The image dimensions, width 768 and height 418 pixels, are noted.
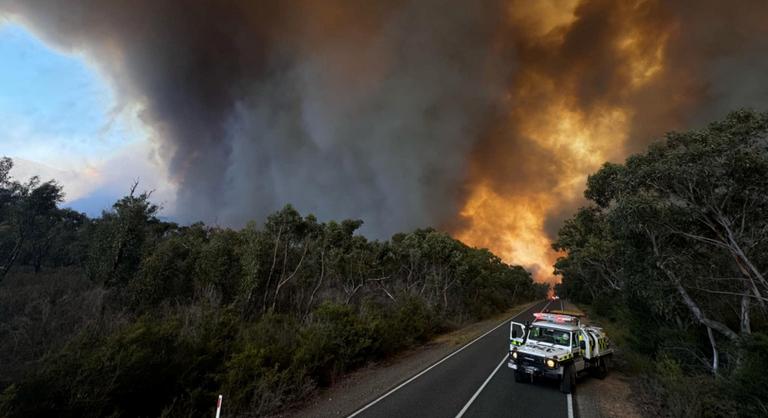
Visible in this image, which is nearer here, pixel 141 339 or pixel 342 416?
pixel 141 339

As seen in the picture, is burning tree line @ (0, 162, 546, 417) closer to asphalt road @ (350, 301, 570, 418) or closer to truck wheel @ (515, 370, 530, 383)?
asphalt road @ (350, 301, 570, 418)

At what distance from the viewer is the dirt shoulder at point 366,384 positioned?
9.74m

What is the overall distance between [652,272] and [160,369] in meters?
17.4

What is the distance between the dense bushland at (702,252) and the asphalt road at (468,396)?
3300 mm

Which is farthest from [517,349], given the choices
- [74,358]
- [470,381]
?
[74,358]

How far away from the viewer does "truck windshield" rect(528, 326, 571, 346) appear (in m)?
12.2

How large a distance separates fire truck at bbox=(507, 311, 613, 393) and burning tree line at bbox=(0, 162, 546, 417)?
22.8 ft

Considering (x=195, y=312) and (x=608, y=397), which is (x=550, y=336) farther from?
(x=195, y=312)

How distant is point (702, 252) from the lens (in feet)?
44.2

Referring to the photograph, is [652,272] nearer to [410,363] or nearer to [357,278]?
[410,363]

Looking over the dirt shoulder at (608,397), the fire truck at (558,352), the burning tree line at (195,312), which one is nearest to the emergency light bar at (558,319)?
the fire truck at (558,352)

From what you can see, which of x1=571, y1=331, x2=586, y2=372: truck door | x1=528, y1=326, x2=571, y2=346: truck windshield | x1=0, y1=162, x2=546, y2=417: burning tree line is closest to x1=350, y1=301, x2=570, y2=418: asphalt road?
x1=571, y1=331, x2=586, y2=372: truck door

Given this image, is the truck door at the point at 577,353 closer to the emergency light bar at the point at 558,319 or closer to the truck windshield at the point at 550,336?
the truck windshield at the point at 550,336

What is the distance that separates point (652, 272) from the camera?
13.4 metres
